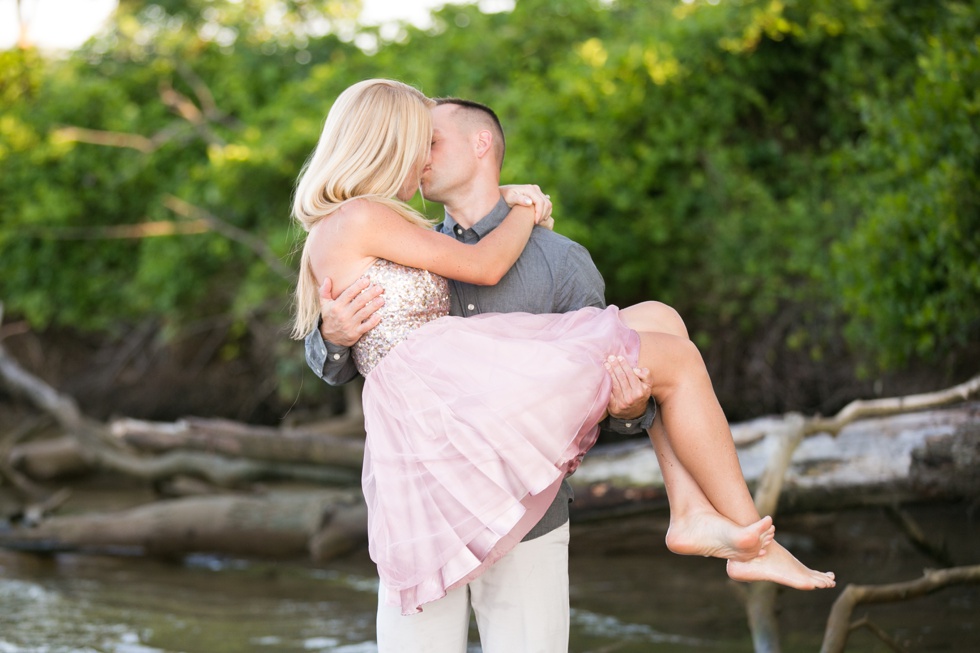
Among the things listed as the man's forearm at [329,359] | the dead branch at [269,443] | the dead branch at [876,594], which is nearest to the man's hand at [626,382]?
the man's forearm at [329,359]

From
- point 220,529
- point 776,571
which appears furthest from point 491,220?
point 220,529

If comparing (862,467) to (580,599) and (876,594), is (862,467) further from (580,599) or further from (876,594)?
(580,599)

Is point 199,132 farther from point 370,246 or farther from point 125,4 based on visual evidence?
point 370,246

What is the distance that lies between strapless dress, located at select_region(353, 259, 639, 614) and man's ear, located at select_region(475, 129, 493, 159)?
55 cm

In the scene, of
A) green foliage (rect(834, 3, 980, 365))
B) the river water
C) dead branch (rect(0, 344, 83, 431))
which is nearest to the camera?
the river water

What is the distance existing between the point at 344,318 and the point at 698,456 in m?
0.99

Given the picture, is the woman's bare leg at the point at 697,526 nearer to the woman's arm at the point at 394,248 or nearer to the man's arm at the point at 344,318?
the woman's arm at the point at 394,248

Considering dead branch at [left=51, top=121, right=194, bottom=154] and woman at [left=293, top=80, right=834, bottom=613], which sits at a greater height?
woman at [left=293, top=80, right=834, bottom=613]

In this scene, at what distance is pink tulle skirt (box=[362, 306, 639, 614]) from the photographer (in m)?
2.47

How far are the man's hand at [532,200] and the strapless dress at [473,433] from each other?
417 millimetres

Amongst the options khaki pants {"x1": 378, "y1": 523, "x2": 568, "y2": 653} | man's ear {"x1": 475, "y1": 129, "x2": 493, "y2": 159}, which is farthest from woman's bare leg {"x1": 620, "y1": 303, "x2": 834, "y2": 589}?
man's ear {"x1": 475, "y1": 129, "x2": 493, "y2": 159}

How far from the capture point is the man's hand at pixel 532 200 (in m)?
2.95

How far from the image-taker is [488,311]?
2922 mm

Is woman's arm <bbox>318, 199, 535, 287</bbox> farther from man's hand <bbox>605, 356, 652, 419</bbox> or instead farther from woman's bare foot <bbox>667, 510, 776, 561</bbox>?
woman's bare foot <bbox>667, 510, 776, 561</bbox>
